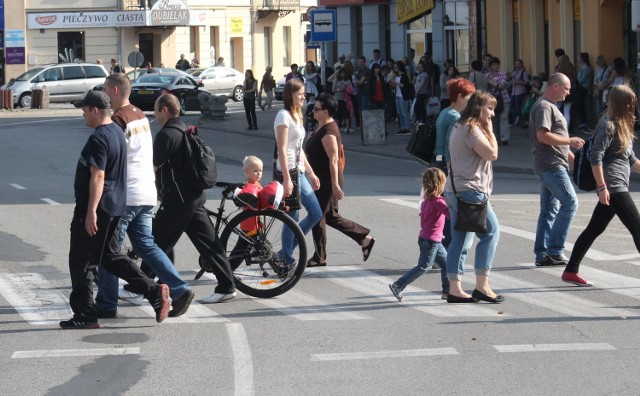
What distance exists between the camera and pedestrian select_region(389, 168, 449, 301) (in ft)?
32.0

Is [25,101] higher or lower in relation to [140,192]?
higher

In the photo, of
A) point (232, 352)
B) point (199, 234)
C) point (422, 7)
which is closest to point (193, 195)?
point (199, 234)

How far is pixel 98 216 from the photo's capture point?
8.68 metres

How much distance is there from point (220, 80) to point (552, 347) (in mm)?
44065

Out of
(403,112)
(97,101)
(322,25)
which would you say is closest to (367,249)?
(97,101)

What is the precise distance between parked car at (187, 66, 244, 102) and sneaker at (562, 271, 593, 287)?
40.6m

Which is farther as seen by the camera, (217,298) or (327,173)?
(327,173)

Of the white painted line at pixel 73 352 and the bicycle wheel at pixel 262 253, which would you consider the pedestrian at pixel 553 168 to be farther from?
the white painted line at pixel 73 352

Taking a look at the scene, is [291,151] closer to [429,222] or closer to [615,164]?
[429,222]

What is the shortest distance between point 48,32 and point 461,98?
51539 mm

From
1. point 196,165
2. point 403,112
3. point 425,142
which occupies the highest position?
point 403,112

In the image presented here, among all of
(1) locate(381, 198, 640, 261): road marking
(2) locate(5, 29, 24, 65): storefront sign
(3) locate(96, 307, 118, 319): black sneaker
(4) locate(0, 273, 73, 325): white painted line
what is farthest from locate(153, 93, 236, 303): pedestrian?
(2) locate(5, 29, 24, 65): storefront sign

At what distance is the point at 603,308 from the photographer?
9.55m

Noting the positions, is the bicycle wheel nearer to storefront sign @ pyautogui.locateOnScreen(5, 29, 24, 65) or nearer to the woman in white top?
the woman in white top
